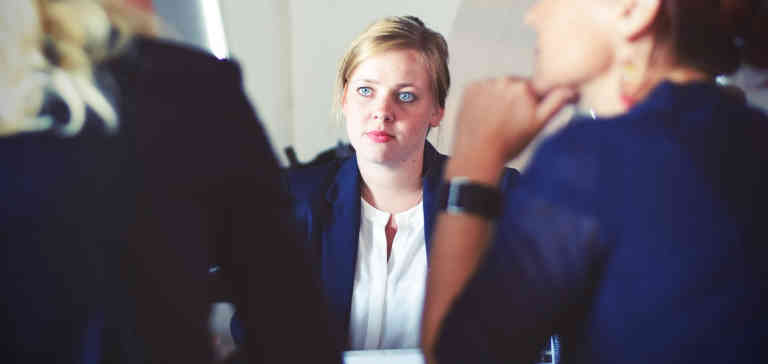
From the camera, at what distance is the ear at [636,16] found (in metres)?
0.43

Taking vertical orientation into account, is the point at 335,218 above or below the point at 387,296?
above

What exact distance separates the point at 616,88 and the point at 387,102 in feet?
1.19

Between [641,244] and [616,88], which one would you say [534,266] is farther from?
[616,88]

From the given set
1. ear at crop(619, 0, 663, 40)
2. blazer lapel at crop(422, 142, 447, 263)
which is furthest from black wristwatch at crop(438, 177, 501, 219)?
blazer lapel at crop(422, 142, 447, 263)

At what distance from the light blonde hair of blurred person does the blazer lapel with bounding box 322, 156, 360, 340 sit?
44 centimetres

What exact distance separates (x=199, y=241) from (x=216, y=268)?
0.06 m

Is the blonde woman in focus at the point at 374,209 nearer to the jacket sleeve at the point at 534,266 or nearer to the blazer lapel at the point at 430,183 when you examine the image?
the blazer lapel at the point at 430,183

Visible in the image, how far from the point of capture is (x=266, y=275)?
45 centimetres

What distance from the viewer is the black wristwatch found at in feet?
1.47

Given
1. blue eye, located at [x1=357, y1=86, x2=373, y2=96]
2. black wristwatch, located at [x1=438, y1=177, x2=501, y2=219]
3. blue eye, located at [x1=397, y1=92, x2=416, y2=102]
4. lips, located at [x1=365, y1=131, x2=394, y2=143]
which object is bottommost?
black wristwatch, located at [x1=438, y1=177, x2=501, y2=219]

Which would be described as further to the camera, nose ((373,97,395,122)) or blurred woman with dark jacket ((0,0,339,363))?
nose ((373,97,395,122))

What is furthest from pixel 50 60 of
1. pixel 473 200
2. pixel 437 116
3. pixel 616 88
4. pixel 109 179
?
pixel 437 116

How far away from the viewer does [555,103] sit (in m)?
0.47

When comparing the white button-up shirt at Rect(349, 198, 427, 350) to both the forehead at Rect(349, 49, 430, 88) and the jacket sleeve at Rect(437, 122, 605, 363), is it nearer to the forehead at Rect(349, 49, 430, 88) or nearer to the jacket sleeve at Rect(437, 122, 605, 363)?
the forehead at Rect(349, 49, 430, 88)
